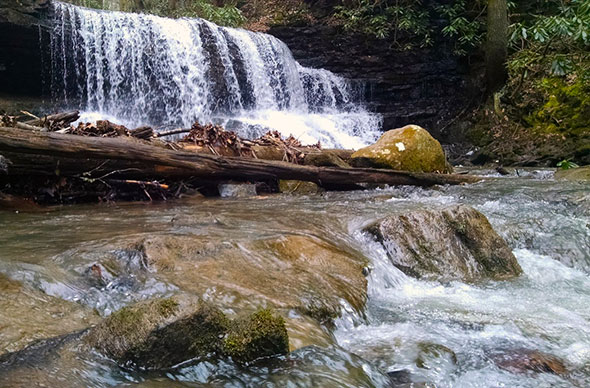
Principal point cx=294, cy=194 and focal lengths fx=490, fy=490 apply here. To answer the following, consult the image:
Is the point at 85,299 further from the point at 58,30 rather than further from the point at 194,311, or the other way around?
Answer: the point at 58,30

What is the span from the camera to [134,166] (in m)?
5.79

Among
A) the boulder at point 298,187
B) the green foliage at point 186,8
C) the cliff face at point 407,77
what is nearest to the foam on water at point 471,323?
the boulder at point 298,187

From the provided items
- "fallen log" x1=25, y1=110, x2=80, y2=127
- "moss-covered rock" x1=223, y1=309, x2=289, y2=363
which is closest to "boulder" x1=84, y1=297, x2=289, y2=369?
"moss-covered rock" x1=223, y1=309, x2=289, y2=363

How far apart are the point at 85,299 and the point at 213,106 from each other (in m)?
10.8

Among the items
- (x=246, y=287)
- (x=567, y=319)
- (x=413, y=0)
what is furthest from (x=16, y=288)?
(x=413, y=0)

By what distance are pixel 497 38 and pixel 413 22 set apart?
10.3ft

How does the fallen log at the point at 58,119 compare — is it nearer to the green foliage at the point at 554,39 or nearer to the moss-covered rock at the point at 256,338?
the moss-covered rock at the point at 256,338

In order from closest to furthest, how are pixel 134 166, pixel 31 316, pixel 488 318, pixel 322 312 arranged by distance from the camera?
pixel 31 316 → pixel 322 312 → pixel 488 318 → pixel 134 166

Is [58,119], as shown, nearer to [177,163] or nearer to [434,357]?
[177,163]

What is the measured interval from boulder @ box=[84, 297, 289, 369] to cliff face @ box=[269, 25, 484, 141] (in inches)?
523

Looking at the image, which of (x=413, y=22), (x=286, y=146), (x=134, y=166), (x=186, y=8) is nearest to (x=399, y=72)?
(x=413, y=22)

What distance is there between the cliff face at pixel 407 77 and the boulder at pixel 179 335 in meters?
13.3

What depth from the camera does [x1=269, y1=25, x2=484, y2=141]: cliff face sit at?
15.0 m

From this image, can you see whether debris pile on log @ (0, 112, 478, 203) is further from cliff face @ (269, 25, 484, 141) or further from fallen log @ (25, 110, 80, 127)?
cliff face @ (269, 25, 484, 141)
